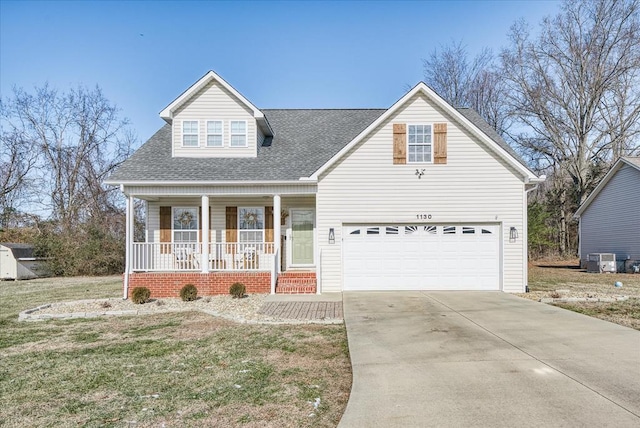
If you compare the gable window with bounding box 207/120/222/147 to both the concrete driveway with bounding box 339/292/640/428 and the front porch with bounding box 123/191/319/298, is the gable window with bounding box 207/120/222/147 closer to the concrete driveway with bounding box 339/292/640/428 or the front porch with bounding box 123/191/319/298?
the front porch with bounding box 123/191/319/298

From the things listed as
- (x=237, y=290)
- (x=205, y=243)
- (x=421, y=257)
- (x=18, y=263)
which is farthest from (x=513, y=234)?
(x=18, y=263)

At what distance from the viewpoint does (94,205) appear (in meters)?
29.9

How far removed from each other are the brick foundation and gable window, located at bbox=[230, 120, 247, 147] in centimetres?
472

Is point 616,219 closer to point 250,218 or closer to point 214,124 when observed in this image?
point 250,218

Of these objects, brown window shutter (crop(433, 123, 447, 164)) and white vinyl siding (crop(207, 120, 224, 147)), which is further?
white vinyl siding (crop(207, 120, 224, 147))

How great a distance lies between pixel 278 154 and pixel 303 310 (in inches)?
272

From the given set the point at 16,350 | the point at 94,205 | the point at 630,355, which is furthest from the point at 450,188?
the point at 94,205

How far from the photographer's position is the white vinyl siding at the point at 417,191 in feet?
45.6

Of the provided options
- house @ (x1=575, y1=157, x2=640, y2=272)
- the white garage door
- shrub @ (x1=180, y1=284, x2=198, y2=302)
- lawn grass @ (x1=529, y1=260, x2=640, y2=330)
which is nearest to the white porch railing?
shrub @ (x1=180, y1=284, x2=198, y2=302)

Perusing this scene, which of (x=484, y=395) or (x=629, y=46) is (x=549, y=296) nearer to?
(x=484, y=395)

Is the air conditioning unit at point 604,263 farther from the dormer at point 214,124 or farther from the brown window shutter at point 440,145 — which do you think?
the dormer at point 214,124

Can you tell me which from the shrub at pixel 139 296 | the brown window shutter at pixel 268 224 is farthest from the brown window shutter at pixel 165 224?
the shrub at pixel 139 296

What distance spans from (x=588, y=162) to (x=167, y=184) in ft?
95.7

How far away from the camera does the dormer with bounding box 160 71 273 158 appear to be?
15227mm
